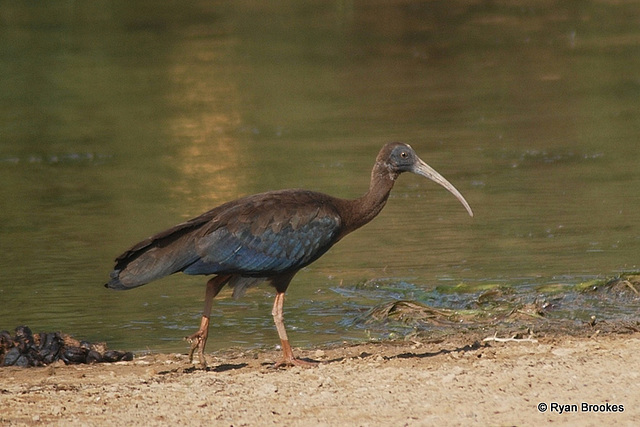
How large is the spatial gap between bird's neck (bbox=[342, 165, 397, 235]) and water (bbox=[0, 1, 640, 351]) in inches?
49.1

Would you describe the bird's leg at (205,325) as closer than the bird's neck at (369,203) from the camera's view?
Yes

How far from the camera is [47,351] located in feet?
31.5

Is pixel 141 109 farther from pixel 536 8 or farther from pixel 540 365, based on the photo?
pixel 540 365

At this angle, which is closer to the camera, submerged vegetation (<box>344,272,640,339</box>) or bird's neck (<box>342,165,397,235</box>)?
bird's neck (<box>342,165,397,235</box>)

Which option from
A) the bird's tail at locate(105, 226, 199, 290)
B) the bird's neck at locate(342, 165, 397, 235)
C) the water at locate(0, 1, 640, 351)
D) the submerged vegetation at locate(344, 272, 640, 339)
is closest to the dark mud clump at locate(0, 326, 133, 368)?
the water at locate(0, 1, 640, 351)

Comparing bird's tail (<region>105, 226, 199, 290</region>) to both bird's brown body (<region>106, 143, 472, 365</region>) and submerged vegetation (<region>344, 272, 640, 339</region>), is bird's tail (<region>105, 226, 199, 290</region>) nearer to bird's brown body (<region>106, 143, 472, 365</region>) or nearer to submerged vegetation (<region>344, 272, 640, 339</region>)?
bird's brown body (<region>106, 143, 472, 365</region>)

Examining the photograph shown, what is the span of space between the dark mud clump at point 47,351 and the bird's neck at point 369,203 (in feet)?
6.28

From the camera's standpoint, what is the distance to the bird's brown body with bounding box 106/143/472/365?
28.4 feet

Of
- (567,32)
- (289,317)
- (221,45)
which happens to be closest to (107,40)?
(221,45)

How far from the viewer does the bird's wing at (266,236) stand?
28.6 feet

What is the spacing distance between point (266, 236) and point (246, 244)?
0.14 metres

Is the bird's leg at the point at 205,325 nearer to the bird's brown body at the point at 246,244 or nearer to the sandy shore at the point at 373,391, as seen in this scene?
the bird's brown body at the point at 246,244

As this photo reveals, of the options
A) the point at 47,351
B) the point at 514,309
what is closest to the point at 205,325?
the point at 47,351

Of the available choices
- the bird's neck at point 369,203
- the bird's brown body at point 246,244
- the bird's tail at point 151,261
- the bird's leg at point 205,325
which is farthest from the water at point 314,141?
the bird's tail at point 151,261
